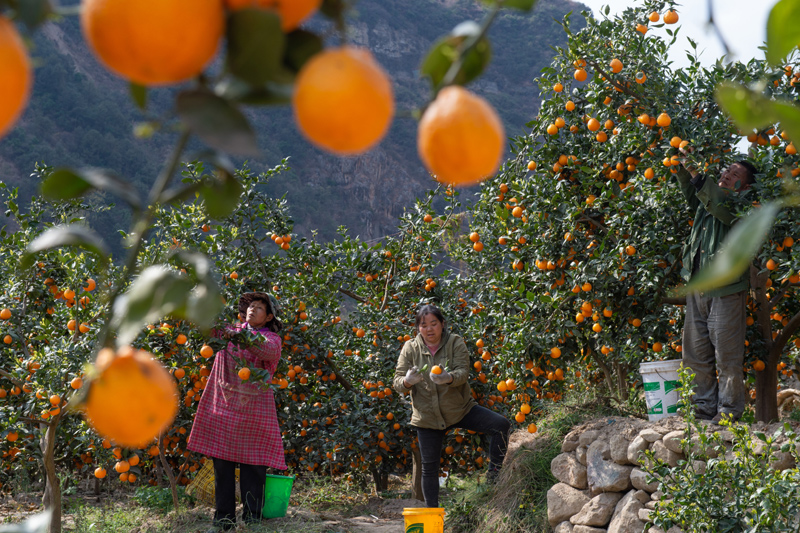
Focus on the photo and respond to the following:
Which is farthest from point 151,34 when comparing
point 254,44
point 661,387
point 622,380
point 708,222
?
point 622,380

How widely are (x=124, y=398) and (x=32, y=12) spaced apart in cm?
21

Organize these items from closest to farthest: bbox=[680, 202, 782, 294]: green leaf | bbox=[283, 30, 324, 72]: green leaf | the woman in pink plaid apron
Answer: bbox=[680, 202, 782, 294]: green leaf, bbox=[283, 30, 324, 72]: green leaf, the woman in pink plaid apron

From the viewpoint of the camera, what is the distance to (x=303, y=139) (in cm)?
2614

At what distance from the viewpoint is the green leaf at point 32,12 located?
1.12ft

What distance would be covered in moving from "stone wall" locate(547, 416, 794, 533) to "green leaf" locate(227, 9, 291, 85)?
302 centimetres

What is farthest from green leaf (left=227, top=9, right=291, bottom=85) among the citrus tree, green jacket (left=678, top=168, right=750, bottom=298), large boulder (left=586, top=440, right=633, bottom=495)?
large boulder (left=586, top=440, right=633, bottom=495)

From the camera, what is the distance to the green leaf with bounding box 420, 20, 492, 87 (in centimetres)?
41

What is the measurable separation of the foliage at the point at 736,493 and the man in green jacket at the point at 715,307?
82 cm

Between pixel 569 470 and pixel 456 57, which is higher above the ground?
pixel 456 57

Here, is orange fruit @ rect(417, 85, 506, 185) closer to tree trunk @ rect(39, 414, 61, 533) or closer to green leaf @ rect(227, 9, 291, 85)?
green leaf @ rect(227, 9, 291, 85)

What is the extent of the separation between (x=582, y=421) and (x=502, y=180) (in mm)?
1597

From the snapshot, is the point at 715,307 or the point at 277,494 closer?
the point at 715,307

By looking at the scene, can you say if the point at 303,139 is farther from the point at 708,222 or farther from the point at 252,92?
the point at 252,92

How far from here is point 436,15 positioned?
35688 mm
